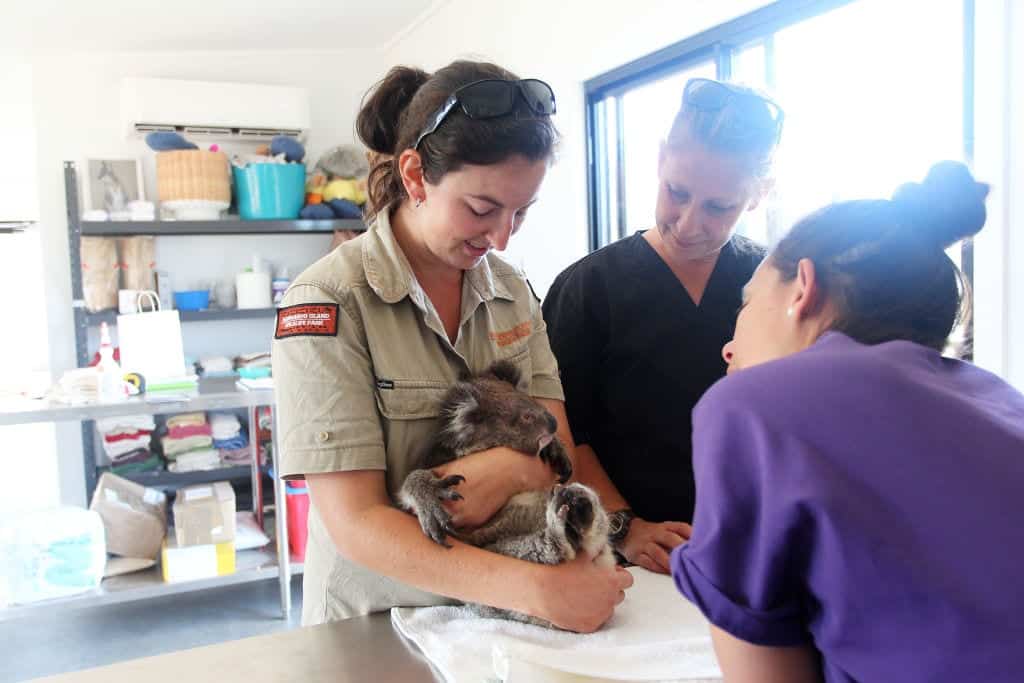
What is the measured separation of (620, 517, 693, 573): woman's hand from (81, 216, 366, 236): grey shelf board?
14.2 ft

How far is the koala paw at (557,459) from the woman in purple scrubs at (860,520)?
756 mm

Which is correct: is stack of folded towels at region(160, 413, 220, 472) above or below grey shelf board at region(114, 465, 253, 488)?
above

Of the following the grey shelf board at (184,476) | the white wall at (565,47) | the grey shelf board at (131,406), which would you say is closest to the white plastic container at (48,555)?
the grey shelf board at (131,406)

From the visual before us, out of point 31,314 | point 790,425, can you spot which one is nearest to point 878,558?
point 790,425

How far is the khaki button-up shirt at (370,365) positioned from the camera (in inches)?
48.3

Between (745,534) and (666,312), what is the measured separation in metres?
1.12

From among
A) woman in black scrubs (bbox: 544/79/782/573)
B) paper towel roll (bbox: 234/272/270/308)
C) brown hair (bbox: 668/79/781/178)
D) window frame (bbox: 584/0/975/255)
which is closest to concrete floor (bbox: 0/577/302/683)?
paper towel roll (bbox: 234/272/270/308)

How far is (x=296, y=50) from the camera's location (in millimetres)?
5859

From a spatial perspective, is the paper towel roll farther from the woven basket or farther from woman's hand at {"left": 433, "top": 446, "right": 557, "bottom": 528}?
woman's hand at {"left": 433, "top": 446, "right": 557, "bottom": 528}

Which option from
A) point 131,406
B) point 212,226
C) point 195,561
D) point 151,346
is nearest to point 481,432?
point 131,406

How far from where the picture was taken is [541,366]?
1.60 m

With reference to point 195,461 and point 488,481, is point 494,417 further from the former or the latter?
point 195,461

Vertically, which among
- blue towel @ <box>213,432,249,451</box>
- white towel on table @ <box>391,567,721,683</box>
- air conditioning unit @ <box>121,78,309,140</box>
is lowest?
blue towel @ <box>213,432,249,451</box>

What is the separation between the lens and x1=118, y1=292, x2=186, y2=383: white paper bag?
4.08 metres
